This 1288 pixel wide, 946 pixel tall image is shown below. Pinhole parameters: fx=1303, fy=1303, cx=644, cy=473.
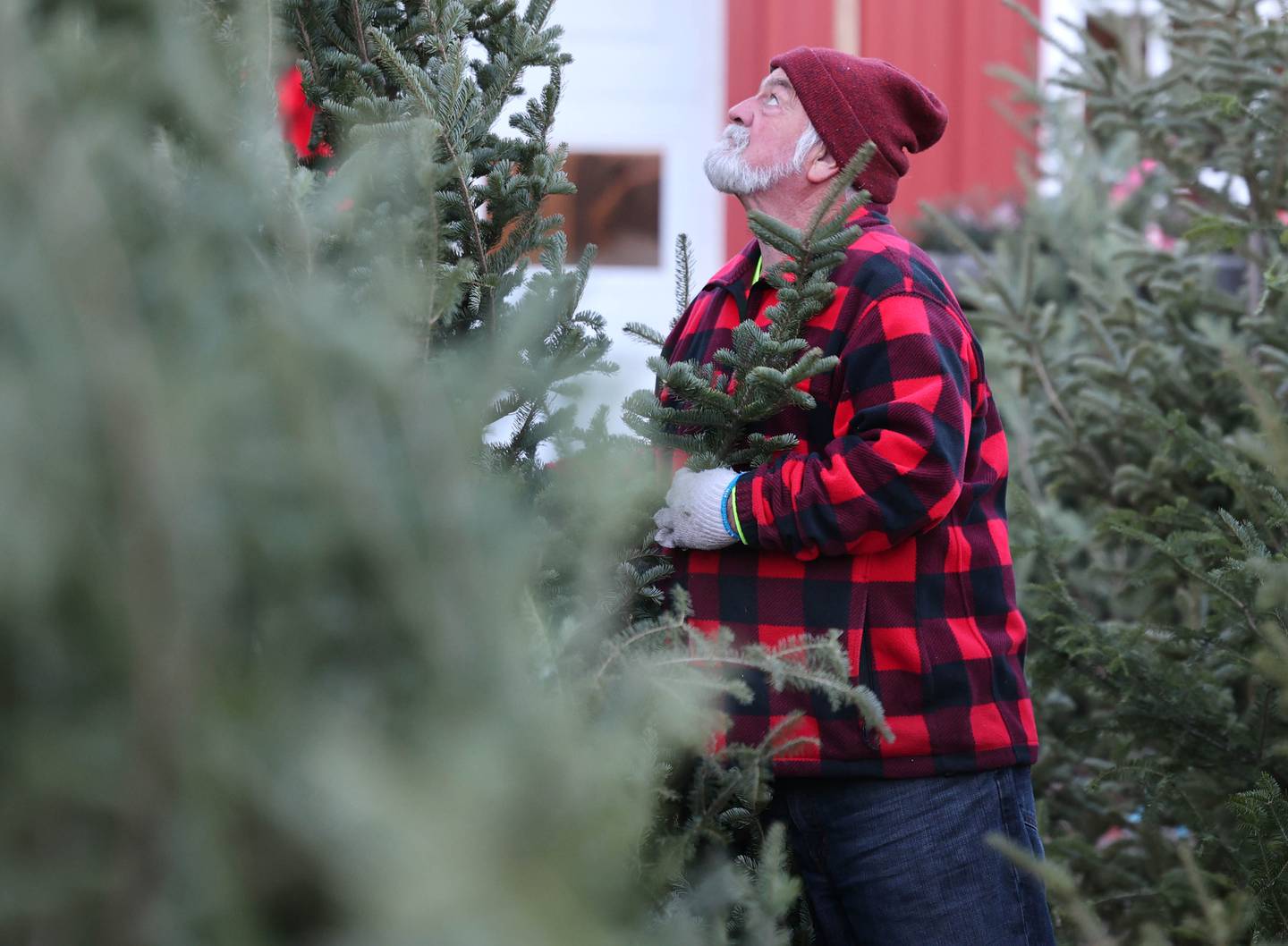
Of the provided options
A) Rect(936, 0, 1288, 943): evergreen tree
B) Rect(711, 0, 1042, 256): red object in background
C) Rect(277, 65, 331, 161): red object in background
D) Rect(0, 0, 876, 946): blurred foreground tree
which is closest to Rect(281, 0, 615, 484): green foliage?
Rect(277, 65, 331, 161): red object in background

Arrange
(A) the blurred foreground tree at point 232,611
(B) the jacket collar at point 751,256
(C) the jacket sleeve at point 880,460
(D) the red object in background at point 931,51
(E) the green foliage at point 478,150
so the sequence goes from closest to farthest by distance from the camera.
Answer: (A) the blurred foreground tree at point 232,611, (E) the green foliage at point 478,150, (C) the jacket sleeve at point 880,460, (B) the jacket collar at point 751,256, (D) the red object in background at point 931,51

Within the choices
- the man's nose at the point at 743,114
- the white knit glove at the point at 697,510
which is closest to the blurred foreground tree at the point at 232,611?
the white knit glove at the point at 697,510

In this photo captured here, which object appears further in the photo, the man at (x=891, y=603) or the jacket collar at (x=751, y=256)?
the jacket collar at (x=751, y=256)

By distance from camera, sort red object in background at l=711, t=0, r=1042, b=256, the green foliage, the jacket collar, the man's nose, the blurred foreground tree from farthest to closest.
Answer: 1. red object in background at l=711, t=0, r=1042, b=256
2. the man's nose
3. the jacket collar
4. the green foliage
5. the blurred foreground tree

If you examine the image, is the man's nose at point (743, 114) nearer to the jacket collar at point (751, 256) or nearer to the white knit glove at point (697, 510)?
the jacket collar at point (751, 256)

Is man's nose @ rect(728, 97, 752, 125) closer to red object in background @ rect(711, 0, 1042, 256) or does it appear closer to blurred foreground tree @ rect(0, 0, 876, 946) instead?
blurred foreground tree @ rect(0, 0, 876, 946)

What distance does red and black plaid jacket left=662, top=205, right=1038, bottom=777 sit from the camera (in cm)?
175

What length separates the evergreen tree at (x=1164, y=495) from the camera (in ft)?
7.24

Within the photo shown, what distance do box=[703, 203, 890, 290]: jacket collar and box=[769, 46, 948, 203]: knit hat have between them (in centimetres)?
3

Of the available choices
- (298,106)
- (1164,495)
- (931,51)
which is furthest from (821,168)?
(931,51)

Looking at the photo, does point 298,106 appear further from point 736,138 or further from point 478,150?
point 736,138

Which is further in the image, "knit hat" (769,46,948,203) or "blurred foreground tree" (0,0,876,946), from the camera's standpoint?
"knit hat" (769,46,948,203)

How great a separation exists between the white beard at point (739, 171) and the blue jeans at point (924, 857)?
922 mm

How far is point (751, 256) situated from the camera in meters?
2.09
